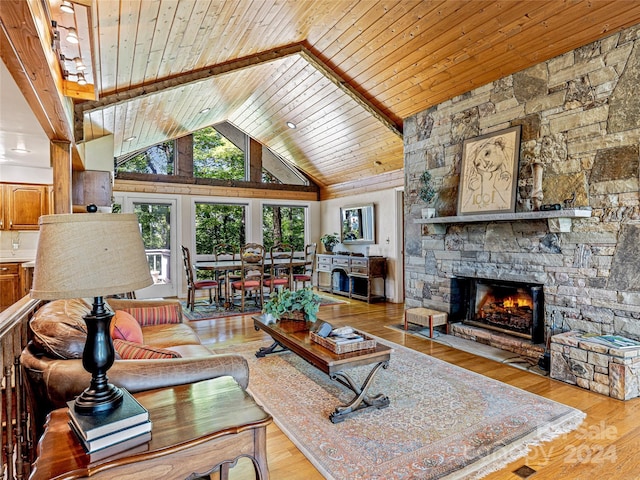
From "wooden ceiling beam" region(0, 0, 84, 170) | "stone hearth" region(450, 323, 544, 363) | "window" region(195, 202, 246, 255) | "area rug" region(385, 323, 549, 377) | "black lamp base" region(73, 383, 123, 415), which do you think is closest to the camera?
"black lamp base" region(73, 383, 123, 415)

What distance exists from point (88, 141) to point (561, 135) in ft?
19.1

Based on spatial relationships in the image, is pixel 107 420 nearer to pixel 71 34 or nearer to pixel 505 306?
A: pixel 71 34

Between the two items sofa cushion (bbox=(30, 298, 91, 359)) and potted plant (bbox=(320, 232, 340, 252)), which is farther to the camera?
potted plant (bbox=(320, 232, 340, 252))

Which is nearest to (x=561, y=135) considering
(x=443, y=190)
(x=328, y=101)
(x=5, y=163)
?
(x=443, y=190)

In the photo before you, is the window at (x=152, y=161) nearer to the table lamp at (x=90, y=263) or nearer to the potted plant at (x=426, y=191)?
the potted plant at (x=426, y=191)

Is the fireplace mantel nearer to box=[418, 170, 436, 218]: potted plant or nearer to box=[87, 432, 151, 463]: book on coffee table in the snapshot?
box=[418, 170, 436, 218]: potted plant

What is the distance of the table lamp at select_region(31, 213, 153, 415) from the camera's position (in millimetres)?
1127

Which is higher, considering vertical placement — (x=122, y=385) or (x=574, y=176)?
(x=574, y=176)

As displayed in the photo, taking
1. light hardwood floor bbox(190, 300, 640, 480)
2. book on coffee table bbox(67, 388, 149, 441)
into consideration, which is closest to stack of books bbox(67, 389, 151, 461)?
book on coffee table bbox(67, 388, 149, 441)

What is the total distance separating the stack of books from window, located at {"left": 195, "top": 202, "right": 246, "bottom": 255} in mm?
7023

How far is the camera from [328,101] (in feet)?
19.3

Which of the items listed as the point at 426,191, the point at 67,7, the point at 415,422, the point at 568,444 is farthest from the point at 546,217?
the point at 67,7

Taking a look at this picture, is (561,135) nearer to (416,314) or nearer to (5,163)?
(416,314)

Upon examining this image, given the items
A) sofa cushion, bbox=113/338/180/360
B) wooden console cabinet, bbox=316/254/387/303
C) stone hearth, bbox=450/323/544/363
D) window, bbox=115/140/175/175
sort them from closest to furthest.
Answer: sofa cushion, bbox=113/338/180/360
stone hearth, bbox=450/323/544/363
wooden console cabinet, bbox=316/254/387/303
window, bbox=115/140/175/175
